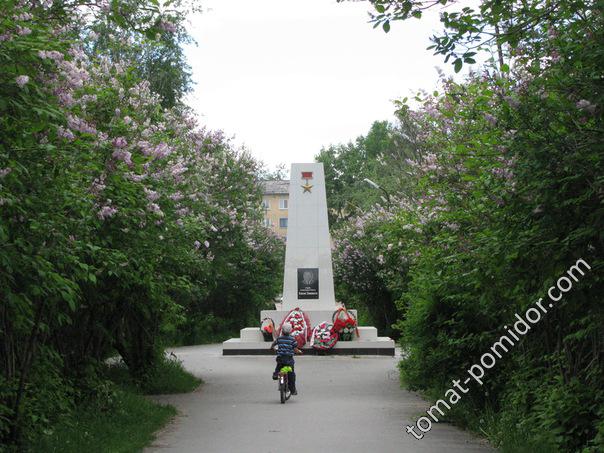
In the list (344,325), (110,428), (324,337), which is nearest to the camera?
(110,428)

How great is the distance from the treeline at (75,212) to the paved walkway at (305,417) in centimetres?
156

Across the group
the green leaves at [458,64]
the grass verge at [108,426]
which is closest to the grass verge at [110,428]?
the grass verge at [108,426]

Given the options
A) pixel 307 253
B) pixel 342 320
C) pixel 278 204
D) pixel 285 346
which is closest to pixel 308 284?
pixel 307 253

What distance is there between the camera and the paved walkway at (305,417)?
34.4 feet

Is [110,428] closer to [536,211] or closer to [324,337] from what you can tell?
[536,211]

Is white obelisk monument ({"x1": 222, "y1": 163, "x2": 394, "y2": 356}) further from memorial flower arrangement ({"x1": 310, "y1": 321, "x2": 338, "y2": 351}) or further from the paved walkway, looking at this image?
the paved walkway

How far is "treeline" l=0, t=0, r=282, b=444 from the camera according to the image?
6555mm

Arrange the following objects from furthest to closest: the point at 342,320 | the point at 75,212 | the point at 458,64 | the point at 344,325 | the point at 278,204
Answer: the point at 278,204 → the point at 342,320 → the point at 344,325 → the point at 75,212 → the point at 458,64

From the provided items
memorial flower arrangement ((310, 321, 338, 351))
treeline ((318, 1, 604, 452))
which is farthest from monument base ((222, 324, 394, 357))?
treeline ((318, 1, 604, 452))

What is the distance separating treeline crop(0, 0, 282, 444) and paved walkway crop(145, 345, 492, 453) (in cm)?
156

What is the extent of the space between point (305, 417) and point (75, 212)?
665cm

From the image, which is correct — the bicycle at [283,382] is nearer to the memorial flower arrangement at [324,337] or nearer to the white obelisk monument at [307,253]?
the memorial flower arrangement at [324,337]

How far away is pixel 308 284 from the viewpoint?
33.7 meters

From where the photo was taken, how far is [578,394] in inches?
309
